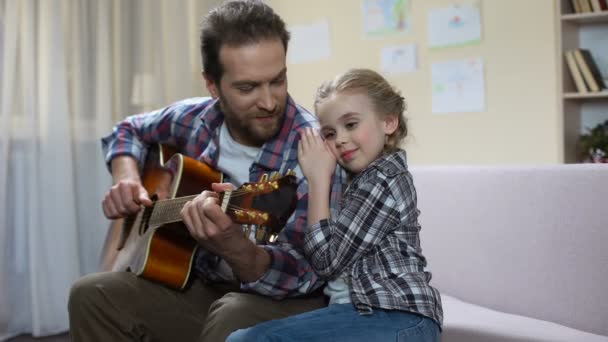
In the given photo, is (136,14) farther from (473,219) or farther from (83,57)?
(473,219)

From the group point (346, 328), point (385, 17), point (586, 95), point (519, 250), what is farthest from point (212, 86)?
point (385, 17)

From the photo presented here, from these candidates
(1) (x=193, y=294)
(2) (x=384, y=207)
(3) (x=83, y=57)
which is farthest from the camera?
(3) (x=83, y=57)

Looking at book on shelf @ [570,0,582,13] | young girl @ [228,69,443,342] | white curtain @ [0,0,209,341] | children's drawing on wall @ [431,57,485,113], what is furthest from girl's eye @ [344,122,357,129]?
children's drawing on wall @ [431,57,485,113]

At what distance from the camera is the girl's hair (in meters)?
1.50

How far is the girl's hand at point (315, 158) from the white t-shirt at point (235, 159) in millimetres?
243

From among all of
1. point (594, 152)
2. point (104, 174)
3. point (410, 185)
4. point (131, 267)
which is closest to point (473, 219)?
point (410, 185)

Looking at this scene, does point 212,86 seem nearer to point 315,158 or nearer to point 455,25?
point 315,158

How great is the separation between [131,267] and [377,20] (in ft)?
9.73

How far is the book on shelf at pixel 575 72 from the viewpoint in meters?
3.51

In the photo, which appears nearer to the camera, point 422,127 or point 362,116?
point 362,116

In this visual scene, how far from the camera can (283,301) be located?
5.11 feet

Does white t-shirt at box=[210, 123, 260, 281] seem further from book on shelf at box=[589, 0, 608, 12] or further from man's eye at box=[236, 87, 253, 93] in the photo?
book on shelf at box=[589, 0, 608, 12]

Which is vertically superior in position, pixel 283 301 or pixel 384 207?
pixel 384 207

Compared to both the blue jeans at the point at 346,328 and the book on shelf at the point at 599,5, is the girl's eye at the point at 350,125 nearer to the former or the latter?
the blue jeans at the point at 346,328
